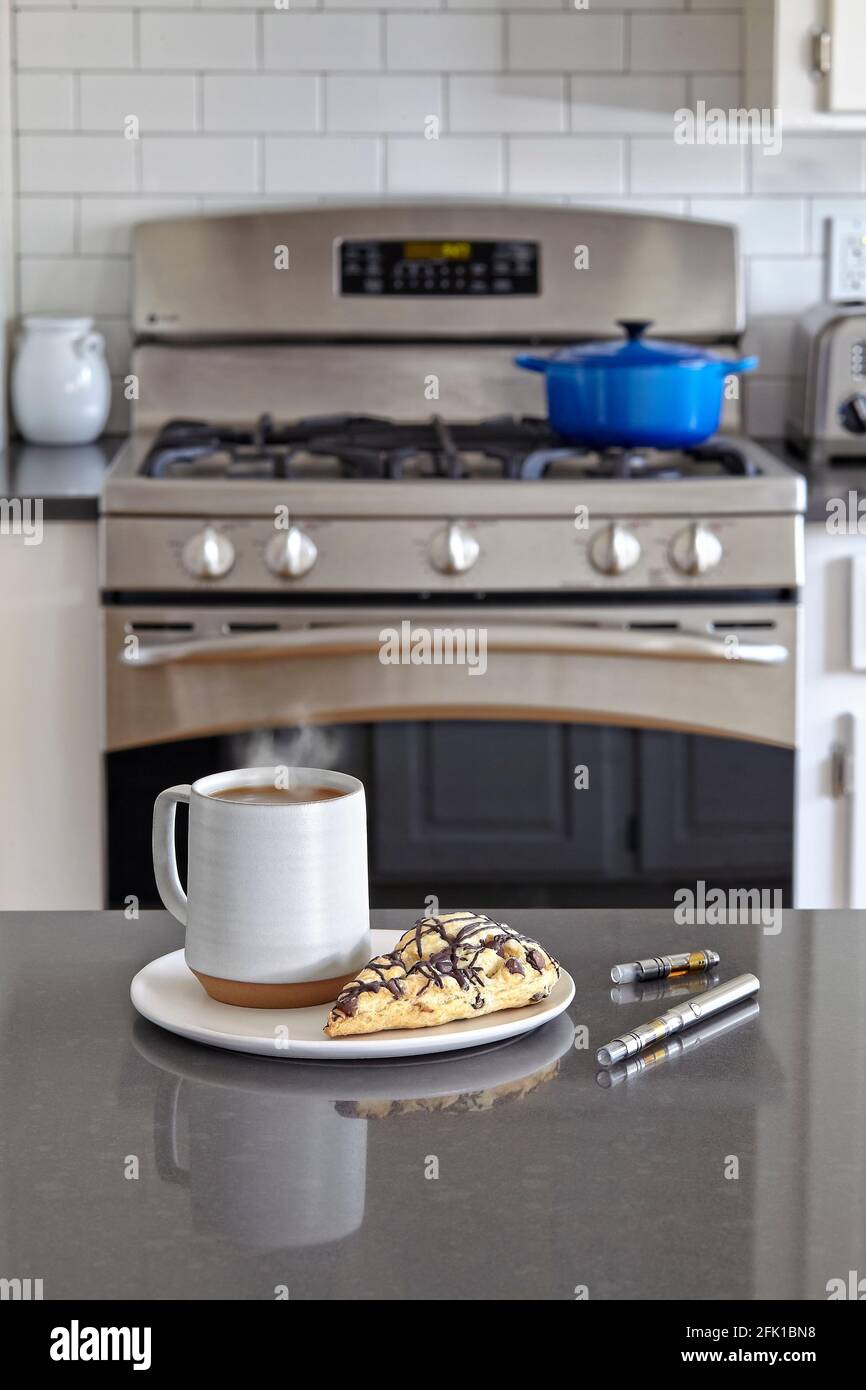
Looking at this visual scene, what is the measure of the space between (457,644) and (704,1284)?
1635 millimetres

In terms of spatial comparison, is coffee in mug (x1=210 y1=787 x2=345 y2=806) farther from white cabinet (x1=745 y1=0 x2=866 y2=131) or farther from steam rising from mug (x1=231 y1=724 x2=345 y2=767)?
white cabinet (x1=745 y1=0 x2=866 y2=131)

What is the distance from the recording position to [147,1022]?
0.83 meters

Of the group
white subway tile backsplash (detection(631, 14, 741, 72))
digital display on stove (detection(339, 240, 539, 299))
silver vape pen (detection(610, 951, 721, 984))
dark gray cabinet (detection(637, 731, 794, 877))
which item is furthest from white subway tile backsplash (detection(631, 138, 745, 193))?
silver vape pen (detection(610, 951, 721, 984))

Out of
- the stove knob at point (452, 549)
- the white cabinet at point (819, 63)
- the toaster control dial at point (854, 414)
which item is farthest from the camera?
the toaster control dial at point (854, 414)

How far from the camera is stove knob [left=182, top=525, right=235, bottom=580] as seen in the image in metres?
2.15

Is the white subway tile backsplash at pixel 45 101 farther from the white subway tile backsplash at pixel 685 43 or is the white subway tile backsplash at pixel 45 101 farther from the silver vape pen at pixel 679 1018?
the silver vape pen at pixel 679 1018

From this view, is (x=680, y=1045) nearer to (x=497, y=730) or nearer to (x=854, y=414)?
(x=497, y=730)

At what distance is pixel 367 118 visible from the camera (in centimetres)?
278

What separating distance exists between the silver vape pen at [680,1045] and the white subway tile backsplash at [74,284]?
87.0 inches

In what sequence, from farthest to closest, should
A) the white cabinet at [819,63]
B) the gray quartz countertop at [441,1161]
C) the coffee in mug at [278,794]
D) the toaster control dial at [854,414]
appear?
the toaster control dial at [854,414], the white cabinet at [819,63], the coffee in mug at [278,794], the gray quartz countertop at [441,1161]

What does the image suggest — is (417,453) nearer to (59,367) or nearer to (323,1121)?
(59,367)

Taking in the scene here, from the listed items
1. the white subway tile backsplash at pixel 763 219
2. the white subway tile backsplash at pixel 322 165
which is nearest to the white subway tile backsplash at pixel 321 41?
the white subway tile backsplash at pixel 322 165

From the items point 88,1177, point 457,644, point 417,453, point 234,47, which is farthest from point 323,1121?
point 234,47

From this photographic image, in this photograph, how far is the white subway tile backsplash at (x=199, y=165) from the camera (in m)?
2.77
